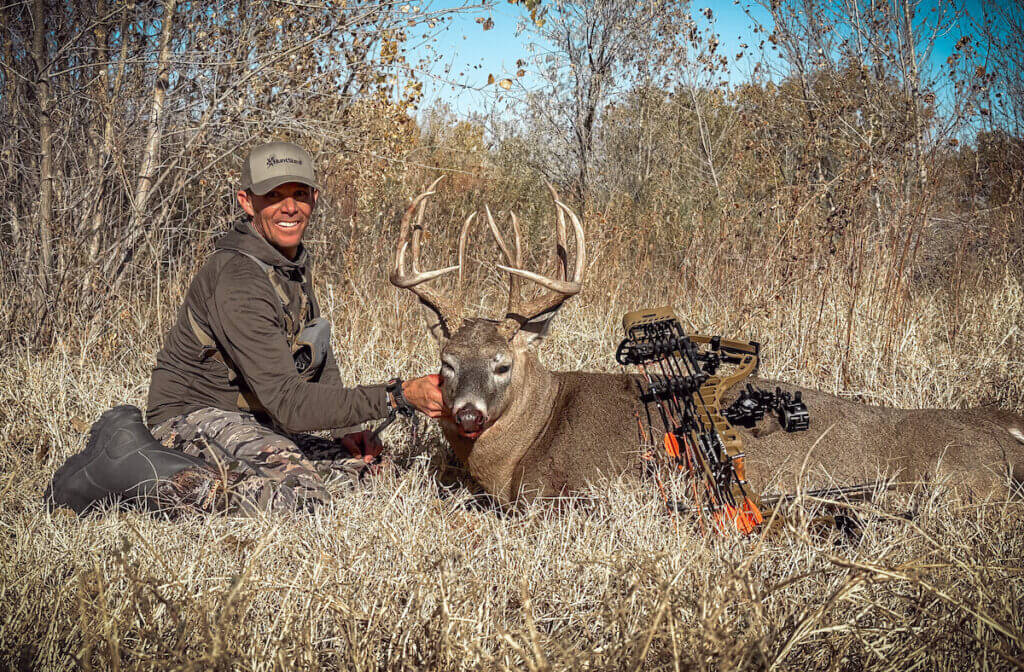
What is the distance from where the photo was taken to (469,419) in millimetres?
3227

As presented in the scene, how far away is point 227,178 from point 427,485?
12.1 ft

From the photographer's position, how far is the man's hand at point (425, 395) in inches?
132

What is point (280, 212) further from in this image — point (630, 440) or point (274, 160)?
point (630, 440)

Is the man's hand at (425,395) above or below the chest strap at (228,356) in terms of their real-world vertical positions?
below

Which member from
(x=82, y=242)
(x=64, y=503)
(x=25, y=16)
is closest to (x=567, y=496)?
(x=64, y=503)

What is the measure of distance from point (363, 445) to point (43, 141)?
10.8 feet

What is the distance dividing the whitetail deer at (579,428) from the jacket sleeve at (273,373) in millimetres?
422

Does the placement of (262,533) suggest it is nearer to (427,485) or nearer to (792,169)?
(427,485)

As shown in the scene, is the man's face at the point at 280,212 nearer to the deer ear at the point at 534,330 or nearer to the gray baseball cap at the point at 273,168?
the gray baseball cap at the point at 273,168

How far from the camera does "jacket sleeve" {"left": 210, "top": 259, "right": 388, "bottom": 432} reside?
3256 millimetres

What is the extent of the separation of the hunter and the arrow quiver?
3.21 feet

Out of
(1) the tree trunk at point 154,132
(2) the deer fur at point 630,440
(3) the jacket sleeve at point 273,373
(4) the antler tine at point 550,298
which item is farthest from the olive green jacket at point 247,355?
(1) the tree trunk at point 154,132

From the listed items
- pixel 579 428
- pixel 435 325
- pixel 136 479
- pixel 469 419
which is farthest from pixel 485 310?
pixel 136 479

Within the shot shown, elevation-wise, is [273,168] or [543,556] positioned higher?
[273,168]
